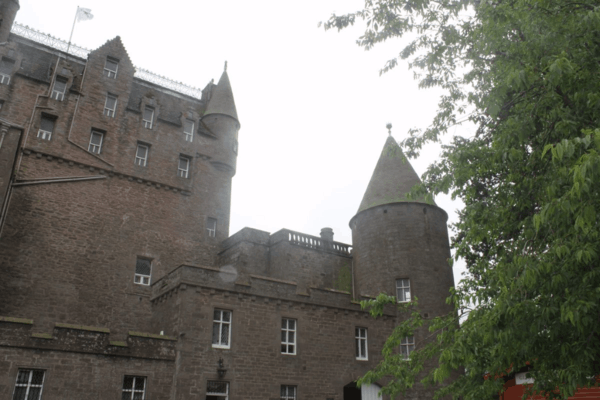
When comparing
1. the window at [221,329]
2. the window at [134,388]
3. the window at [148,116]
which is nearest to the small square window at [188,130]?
the window at [148,116]

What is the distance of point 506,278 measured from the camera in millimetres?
7090

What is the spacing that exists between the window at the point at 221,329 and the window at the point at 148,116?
44.1ft

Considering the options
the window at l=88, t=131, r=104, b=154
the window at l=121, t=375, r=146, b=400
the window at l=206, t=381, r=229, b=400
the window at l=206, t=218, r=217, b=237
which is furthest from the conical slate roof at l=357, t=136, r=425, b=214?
the window at l=121, t=375, r=146, b=400

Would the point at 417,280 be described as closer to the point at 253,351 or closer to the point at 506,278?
the point at 253,351

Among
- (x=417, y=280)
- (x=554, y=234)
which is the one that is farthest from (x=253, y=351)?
(x=554, y=234)

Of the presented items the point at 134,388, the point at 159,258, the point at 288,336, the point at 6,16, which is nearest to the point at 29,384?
the point at 134,388

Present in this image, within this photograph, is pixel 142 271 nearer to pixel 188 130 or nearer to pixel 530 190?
pixel 188 130

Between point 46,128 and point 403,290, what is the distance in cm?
1974

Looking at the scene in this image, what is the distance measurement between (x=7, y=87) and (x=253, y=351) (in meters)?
17.6

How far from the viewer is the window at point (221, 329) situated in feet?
60.1

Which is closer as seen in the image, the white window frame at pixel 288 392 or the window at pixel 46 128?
the white window frame at pixel 288 392

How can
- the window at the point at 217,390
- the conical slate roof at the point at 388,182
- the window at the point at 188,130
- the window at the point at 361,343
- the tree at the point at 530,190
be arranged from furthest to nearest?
the window at the point at 188,130 → the conical slate roof at the point at 388,182 → the window at the point at 361,343 → the window at the point at 217,390 → the tree at the point at 530,190

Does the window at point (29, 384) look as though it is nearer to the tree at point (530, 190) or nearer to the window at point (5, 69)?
the tree at point (530, 190)

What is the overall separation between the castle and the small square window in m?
0.13
